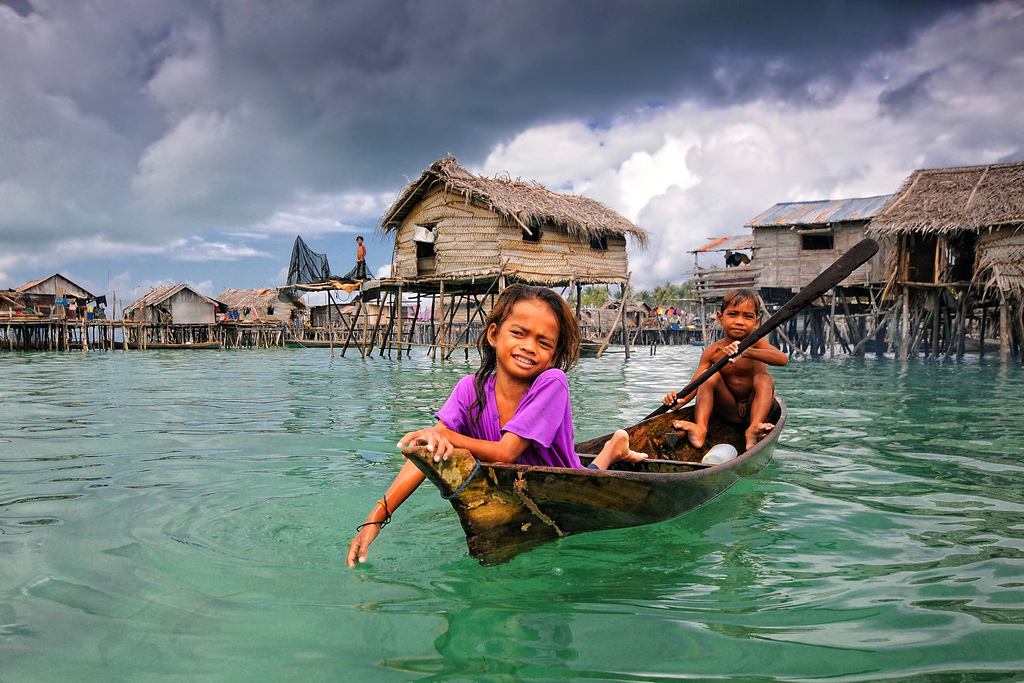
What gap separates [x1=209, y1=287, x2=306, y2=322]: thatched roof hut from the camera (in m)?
42.6

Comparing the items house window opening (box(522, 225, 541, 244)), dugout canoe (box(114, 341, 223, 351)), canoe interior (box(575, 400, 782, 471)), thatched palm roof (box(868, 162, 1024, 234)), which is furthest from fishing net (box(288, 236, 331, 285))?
canoe interior (box(575, 400, 782, 471))

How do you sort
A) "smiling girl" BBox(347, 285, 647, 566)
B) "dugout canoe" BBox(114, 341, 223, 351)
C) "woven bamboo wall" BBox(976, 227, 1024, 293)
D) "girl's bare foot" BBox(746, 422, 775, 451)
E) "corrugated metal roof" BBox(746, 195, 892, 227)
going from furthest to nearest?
"dugout canoe" BBox(114, 341, 223, 351) < "corrugated metal roof" BBox(746, 195, 892, 227) < "woven bamboo wall" BBox(976, 227, 1024, 293) < "girl's bare foot" BBox(746, 422, 775, 451) < "smiling girl" BBox(347, 285, 647, 566)

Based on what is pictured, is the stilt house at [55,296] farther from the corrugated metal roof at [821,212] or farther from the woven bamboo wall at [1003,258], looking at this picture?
the woven bamboo wall at [1003,258]

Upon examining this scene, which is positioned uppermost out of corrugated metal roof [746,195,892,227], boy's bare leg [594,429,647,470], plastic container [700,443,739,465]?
corrugated metal roof [746,195,892,227]

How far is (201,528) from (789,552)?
284 centimetres

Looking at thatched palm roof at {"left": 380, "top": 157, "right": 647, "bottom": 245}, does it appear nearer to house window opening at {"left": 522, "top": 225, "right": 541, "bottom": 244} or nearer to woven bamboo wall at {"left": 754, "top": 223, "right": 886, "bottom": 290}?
house window opening at {"left": 522, "top": 225, "right": 541, "bottom": 244}

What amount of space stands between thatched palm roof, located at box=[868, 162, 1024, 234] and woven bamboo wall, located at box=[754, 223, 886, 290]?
2714mm

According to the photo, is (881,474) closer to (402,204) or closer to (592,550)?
(592,550)

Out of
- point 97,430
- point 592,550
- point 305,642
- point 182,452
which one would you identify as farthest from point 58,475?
point 592,550

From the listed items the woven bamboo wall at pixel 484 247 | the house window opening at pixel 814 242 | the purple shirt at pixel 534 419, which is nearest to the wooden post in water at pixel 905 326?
Answer: the house window opening at pixel 814 242

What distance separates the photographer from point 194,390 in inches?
402

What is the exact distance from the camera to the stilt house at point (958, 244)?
15.7 meters

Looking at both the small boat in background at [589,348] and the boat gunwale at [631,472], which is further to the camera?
the small boat in background at [589,348]

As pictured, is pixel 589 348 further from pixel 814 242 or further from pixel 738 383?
pixel 738 383
